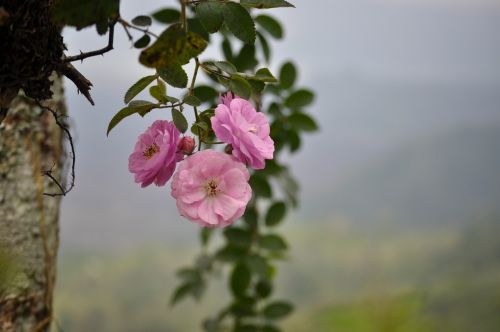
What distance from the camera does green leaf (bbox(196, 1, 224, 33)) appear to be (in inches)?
19.5

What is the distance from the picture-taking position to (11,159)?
0.82m

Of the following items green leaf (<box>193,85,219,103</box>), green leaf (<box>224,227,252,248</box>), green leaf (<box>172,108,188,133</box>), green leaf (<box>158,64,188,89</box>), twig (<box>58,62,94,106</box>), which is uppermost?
green leaf (<box>193,85,219,103</box>)

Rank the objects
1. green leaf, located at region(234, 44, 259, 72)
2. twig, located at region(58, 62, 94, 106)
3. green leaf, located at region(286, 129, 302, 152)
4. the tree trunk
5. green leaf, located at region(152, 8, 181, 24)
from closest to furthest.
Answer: twig, located at region(58, 62, 94, 106) → the tree trunk → green leaf, located at region(152, 8, 181, 24) → green leaf, located at region(234, 44, 259, 72) → green leaf, located at region(286, 129, 302, 152)

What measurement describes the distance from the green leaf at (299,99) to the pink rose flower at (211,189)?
2.69 feet

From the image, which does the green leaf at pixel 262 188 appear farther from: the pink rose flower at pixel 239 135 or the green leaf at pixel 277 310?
the pink rose flower at pixel 239 135

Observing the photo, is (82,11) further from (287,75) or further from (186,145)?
(287,75)

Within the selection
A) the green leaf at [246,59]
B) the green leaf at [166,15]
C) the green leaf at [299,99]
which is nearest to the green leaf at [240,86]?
the green leaf at [166,15]

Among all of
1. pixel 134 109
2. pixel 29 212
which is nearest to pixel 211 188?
pixel 134 109

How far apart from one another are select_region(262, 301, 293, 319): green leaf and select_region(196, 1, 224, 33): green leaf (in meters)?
0.97

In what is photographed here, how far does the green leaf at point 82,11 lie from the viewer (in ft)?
1.40

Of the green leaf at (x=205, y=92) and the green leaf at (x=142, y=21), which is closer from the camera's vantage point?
→ the green leaf at (x=142, y=21)

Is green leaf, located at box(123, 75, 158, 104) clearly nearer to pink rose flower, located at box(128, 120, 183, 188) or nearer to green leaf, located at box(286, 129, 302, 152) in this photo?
pink rose flower, located at box(128, 120, 183, 188)

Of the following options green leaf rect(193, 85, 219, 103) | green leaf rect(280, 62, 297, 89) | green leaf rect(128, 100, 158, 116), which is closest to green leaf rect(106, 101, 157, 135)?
green leaf rect(128, 100, 158, 116)

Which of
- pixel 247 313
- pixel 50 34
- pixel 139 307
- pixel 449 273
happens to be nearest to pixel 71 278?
pixel 139 307
